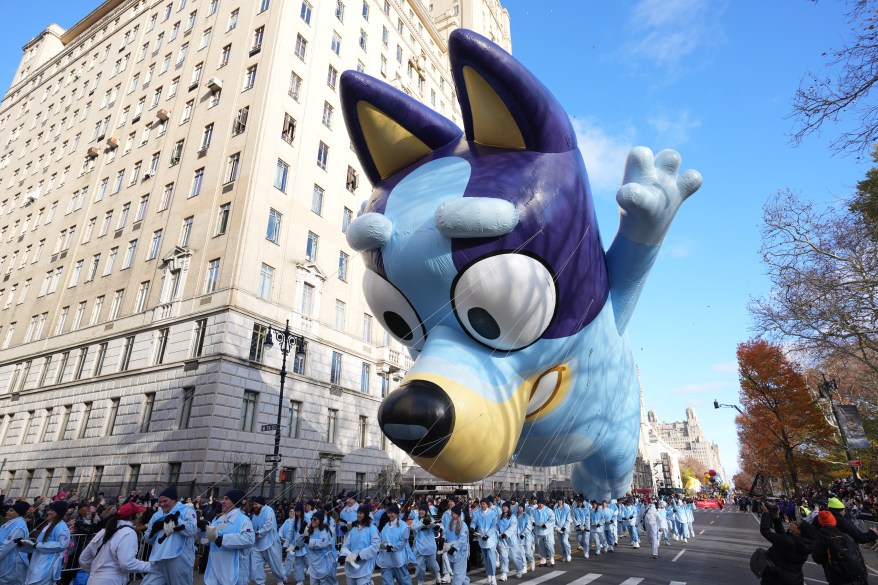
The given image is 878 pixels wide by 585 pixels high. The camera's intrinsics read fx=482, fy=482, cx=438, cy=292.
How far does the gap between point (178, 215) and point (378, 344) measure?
1143cm

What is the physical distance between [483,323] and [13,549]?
6866 millimetres

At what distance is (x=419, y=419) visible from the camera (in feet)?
8.95

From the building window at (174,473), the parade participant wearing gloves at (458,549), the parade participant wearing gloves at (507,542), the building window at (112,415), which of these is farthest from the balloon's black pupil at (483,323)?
the building window at (112,415)

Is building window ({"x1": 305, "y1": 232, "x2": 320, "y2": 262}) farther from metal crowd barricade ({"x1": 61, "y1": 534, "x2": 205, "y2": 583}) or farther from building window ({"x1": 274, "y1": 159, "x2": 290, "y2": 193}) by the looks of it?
→ metal crowd barricade ({"x1": 61, "y1": 534, "x2": 205, "y2": 583})

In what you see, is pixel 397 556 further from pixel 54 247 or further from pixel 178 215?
pixel 54 247

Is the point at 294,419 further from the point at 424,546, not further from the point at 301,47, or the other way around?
the point at 301,47

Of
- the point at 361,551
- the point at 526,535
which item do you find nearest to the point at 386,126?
the point at 361,551

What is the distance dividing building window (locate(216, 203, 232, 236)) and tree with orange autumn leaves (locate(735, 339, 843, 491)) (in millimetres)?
30549

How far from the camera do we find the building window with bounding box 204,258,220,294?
19594 millimetres

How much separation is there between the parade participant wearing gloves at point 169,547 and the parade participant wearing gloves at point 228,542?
26cm

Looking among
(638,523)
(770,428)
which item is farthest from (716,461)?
(638,523)

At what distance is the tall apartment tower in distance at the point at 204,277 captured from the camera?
18625mm

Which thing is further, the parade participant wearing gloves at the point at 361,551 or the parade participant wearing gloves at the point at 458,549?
the parade participant wearing gloves at the point at 458,549

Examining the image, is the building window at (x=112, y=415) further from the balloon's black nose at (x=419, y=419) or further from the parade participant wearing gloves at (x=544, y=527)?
the balloon's black nose at (x=419, y=419)
